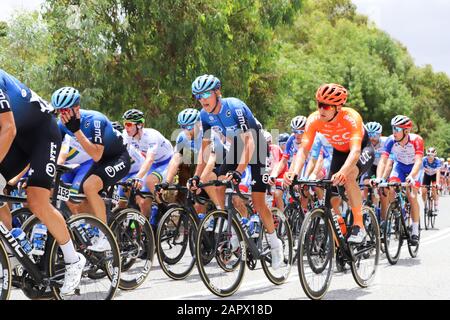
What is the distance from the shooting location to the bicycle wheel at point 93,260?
5.95 m

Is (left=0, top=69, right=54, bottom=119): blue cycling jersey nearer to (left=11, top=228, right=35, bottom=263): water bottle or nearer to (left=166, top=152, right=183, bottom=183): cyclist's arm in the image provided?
(left=11, top=228, right=35, bottom=263): water bottle

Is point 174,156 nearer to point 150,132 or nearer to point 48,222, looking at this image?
point 150,132

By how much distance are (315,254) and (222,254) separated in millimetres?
913

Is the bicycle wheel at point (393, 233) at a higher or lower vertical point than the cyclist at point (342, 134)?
lower

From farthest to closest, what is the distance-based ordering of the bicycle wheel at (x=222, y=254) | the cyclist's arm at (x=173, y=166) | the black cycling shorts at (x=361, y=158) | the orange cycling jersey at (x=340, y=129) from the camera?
the cyclist's arm at (x=173, y=166), the black cycling shorts at (x=361, y=158), the orange cycling jersey at (x=340, y=129), the bicycle wheel at (x=222, y=254)

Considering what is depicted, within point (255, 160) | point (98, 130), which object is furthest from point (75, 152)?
point (255, 160)

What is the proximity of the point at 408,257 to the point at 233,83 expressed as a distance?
9942 millimetres

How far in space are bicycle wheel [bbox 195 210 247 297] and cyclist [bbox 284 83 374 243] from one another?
863 mm

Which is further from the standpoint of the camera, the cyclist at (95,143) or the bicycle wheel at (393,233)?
the bicycle wheel at (393,233)

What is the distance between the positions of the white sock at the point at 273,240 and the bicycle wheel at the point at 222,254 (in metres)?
0.58

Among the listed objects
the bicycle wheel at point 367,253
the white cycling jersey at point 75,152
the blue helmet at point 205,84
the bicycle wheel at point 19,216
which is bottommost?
the bicycle wheel at point 367,253

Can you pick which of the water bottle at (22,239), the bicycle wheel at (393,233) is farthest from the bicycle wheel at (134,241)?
the bicycle wheel at (393,233)

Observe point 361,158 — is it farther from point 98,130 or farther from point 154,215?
point 98,130

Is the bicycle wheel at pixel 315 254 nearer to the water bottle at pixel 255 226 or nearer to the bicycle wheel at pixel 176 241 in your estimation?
the water bottle at pixel 255 226
